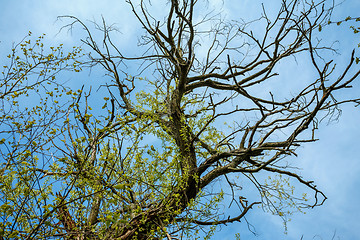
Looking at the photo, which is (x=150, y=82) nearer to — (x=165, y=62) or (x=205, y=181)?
(x=165, y=62)

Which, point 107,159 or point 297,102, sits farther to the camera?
point 297,102

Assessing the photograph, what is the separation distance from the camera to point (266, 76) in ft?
21.7

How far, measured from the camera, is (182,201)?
5.42 metres

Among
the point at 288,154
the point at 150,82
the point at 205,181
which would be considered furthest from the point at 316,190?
the point at 150,82

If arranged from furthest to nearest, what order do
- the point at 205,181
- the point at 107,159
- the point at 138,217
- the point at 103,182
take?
the point at 205,181 → the point at 138,217 → the point at 103,182 → the point at 107,159

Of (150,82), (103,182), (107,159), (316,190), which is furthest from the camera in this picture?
(150,82)

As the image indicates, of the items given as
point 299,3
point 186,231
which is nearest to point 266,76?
point 299,3

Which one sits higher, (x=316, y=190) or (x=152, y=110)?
(x=152, y=110)

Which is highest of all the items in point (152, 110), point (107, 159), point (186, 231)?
point (152, 110)

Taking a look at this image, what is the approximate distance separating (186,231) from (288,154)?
2.04 m

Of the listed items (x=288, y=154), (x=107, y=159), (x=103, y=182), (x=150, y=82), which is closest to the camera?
(x=107, y=159)

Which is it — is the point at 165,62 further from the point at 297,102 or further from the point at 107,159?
the point at 107,159

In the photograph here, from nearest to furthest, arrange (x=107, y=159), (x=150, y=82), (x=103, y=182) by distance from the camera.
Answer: (x=107, y=159) → (x=103, y=182) → (x=150, y=82)

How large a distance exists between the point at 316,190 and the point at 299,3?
3470 mm
